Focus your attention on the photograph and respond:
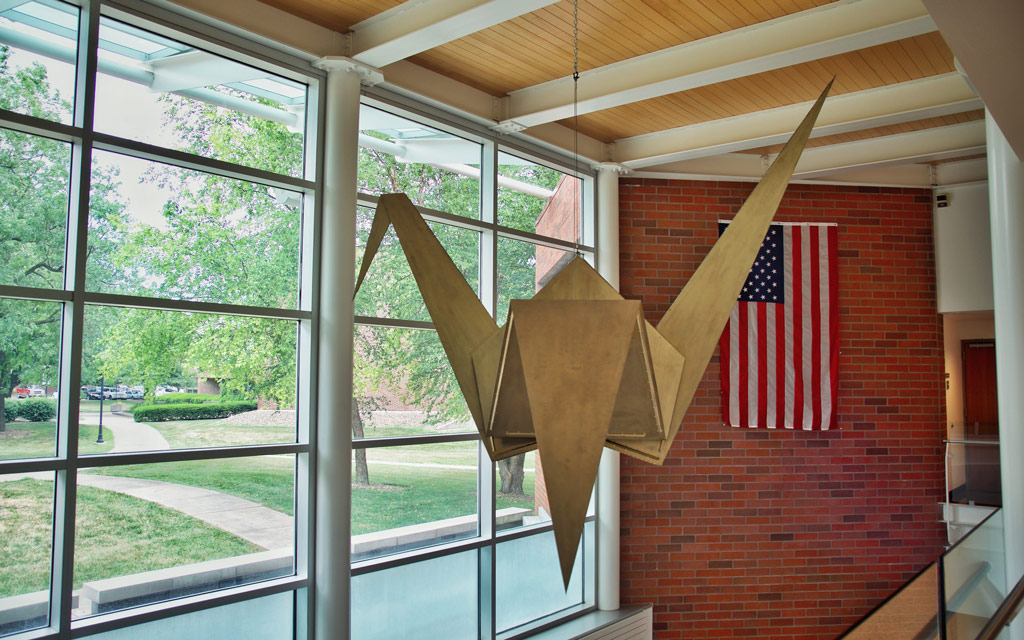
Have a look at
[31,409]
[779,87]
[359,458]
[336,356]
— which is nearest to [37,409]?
[31,409]

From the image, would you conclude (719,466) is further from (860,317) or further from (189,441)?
(189,441)

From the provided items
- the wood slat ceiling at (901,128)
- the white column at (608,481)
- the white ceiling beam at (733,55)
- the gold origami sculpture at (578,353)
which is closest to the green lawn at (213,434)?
the gold origami sculpture at (578,353)

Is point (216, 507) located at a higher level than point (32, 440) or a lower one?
lower

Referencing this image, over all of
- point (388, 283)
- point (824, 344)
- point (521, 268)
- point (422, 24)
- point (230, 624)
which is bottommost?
point (230, 624)

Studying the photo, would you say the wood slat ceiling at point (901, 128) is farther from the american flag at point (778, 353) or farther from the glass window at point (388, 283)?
the glass window at point (388, 283)

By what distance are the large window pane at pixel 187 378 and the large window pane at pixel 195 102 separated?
2.74 ft

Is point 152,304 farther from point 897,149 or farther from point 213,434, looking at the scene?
point 897,149

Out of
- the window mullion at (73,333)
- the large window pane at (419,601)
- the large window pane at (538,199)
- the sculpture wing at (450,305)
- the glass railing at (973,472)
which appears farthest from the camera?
the glass railing at (973,472)

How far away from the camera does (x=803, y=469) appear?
6172 mm

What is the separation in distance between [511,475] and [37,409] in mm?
3113

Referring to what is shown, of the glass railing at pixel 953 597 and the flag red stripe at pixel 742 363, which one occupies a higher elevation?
the flag red stripe at pixel 742 363

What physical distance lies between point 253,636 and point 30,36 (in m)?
2.93

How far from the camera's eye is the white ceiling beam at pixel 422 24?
11.3 feet

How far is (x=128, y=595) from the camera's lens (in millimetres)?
3316
